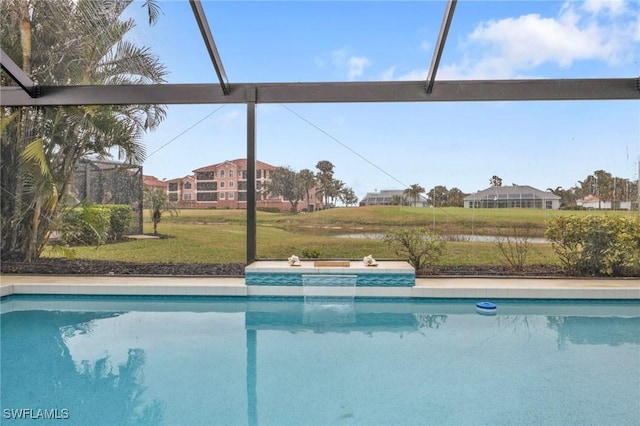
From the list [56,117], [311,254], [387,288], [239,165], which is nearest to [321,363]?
[387,288]

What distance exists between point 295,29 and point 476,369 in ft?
18.8

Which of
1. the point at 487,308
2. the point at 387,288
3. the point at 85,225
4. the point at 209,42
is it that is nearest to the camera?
the point at 209,42

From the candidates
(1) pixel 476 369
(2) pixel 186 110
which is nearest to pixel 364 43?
(2) pixel 186 110

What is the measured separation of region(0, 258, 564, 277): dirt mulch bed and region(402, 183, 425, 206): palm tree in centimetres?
143

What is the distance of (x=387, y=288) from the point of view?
710 centimetres

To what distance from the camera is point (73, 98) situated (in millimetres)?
7473

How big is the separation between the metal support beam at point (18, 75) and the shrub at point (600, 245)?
32.7ft

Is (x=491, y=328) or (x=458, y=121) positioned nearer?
(x=491, y=328)

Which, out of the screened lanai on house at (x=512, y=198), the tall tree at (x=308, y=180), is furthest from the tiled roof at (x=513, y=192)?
the tall tree at (x=308, y=180)

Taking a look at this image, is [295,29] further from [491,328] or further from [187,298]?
[491,328]

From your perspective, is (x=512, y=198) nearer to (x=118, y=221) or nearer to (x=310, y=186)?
(x=310, y=186)

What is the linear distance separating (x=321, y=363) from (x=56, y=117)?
282 inches

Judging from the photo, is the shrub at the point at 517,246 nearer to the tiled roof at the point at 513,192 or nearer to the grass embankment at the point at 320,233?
the grass embankment at the point at 320,233

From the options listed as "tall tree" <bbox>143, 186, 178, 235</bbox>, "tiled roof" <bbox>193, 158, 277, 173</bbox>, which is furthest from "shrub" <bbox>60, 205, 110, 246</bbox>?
"tiled roof" <bbox>193, 158, 277, 173</bbox>
